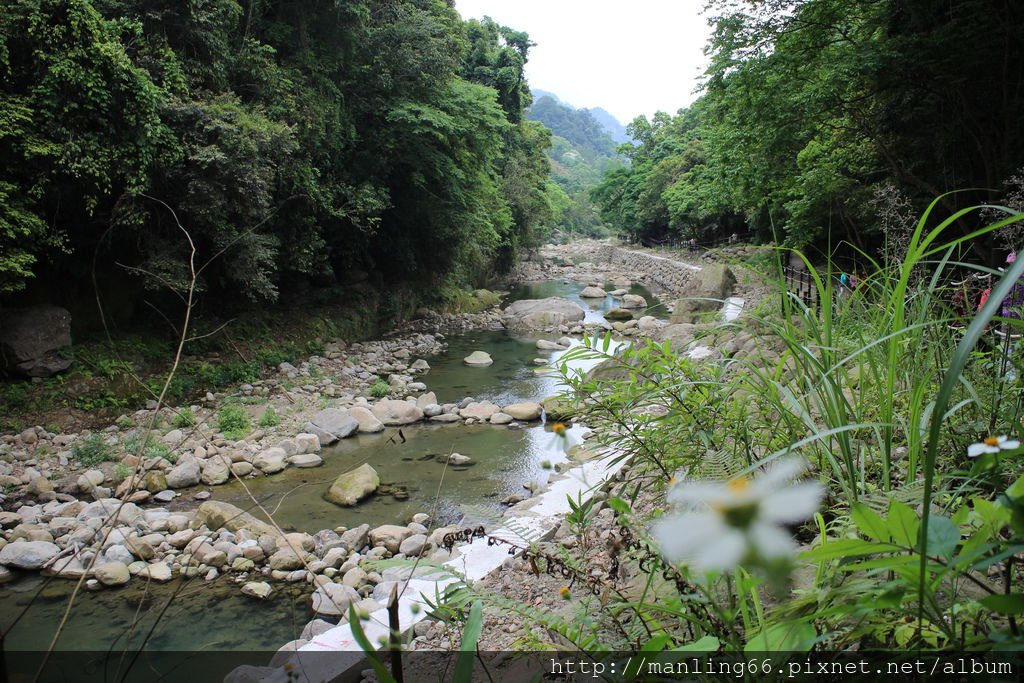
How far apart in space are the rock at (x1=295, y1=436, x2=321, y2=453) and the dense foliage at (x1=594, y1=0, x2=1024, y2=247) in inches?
230

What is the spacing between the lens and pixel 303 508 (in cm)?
527

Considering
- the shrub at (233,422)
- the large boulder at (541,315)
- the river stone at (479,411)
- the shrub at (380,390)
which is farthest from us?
the large boulder at (541,315)

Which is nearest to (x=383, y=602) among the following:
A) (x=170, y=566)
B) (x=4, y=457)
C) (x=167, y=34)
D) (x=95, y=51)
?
(x=170, y=566)

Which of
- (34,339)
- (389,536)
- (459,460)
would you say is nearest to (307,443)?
(459,460)

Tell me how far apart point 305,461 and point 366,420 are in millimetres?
1262

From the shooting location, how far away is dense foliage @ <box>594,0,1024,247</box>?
5773 millimetres

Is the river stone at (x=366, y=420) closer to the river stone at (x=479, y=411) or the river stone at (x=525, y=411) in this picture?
the river stone at (x=479, y=411)

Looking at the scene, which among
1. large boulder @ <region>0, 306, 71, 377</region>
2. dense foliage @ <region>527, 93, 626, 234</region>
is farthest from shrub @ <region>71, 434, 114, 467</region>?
dense foliage @ <region>527, 93, 626, 234</region>

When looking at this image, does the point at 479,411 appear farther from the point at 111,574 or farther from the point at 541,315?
the point at 541,315

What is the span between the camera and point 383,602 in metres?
3.51

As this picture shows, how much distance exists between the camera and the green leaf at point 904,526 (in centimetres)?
62

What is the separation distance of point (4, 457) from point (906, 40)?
1000cm

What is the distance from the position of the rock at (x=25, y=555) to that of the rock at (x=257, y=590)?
1542 mm

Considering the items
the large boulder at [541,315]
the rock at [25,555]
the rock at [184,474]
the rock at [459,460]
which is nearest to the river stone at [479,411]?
the rock at [459,460]
